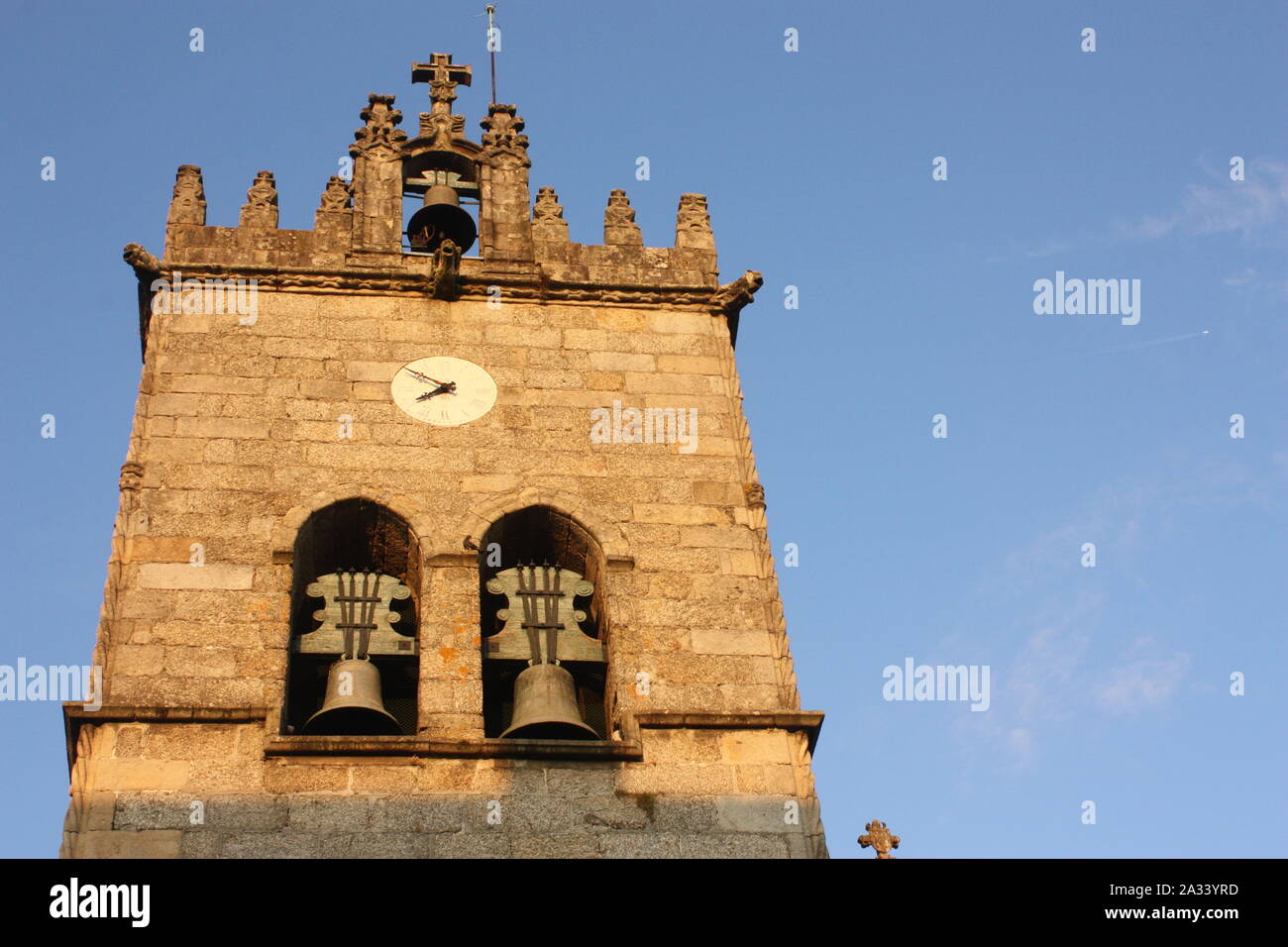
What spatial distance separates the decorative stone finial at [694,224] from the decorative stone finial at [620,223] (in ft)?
1.34

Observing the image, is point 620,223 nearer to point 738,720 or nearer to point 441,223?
point 441,223

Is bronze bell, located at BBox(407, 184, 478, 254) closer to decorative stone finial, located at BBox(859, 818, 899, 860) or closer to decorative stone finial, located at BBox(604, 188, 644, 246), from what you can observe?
decorative stone finial, located at BBox(604, 188, 644, 246)

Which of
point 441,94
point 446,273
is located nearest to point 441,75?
point 441,94

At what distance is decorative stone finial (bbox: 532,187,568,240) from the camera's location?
20328mm

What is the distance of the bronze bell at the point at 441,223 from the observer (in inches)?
826

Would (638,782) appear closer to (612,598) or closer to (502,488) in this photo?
(612,598)

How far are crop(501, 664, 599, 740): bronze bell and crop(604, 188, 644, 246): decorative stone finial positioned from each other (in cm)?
540

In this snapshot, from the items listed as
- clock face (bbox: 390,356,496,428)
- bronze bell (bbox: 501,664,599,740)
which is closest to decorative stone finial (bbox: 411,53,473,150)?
clock face (bbox: 390,356,496,428)

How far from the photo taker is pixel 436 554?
16.8 metres

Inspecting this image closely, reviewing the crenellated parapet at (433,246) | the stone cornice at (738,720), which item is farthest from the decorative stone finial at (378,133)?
the stone cornice at (738,720)

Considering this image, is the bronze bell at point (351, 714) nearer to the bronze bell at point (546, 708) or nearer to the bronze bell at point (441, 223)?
the bronze bell at point (546, 708)

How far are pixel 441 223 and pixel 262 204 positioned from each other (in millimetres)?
1891
